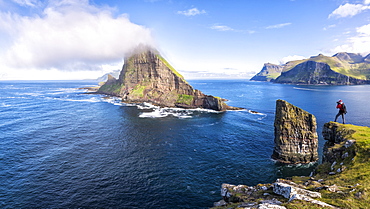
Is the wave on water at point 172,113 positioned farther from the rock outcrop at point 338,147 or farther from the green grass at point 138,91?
the rock outcrop at point 338,147

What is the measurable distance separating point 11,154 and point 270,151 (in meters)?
71.2

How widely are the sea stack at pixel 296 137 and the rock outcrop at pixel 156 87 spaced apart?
202 ft

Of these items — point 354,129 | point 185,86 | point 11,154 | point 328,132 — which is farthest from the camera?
point 185,86

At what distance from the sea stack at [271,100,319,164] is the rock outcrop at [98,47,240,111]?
6172cm

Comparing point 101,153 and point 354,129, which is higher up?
point 354,129

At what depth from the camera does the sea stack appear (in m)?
42.0

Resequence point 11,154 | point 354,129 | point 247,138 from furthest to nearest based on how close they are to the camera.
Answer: point 247,138 → point 11,154 → point 354,129

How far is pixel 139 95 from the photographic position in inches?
5512

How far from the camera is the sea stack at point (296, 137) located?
4200 cm

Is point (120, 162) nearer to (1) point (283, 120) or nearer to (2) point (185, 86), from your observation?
(1) point (283, 120)

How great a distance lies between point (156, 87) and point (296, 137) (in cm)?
11381

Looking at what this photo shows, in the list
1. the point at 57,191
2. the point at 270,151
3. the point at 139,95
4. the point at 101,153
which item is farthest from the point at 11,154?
the point at 139,95

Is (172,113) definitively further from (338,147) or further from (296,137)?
(338,147)

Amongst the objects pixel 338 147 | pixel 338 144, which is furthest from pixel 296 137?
pixel 338 147
